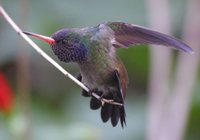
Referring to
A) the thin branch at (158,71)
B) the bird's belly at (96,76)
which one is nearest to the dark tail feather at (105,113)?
the bird's belly at (96,76)

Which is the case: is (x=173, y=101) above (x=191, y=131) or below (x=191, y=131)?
above

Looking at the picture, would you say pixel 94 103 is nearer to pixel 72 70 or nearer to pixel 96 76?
pixel 96 76

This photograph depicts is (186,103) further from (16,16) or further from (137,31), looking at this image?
(16,16)

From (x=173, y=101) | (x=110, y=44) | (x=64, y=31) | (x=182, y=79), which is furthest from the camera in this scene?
(x=173, y=101)

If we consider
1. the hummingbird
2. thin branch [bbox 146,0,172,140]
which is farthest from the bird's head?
thin branch [bbox 146,0,172,140]

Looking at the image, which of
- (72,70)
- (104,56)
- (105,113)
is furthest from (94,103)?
(72,70)

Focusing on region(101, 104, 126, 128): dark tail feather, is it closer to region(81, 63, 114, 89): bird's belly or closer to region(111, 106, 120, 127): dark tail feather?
region(111, 106, 120, 127): dark tail feather

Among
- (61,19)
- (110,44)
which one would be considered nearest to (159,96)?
(110,44)
